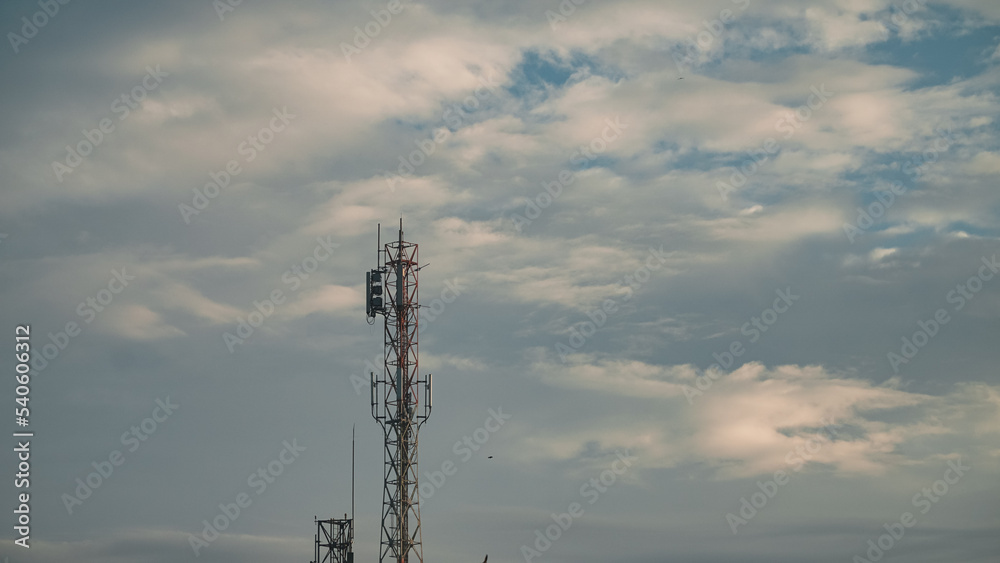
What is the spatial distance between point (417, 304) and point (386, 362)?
5.73 meters

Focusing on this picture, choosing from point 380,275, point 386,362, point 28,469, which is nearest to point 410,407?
point 386,362

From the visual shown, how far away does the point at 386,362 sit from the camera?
396 feet

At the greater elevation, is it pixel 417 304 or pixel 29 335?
pixel 417 304

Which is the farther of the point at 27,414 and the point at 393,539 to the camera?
the point at 393,539

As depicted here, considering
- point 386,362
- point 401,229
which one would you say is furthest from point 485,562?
point 401,229

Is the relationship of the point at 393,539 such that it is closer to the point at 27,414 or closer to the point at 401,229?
the point at 401,229

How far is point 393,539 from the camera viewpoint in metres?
117

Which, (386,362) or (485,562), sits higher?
(386,362)

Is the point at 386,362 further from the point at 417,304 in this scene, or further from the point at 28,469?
the point at 28,469

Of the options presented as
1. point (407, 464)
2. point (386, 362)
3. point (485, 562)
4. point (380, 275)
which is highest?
point (380, 275)

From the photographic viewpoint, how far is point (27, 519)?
310 feet

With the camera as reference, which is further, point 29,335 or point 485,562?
point 485,562

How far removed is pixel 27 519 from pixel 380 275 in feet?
127

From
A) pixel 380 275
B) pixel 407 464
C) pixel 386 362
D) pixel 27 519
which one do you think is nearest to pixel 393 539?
pixel 407 464
